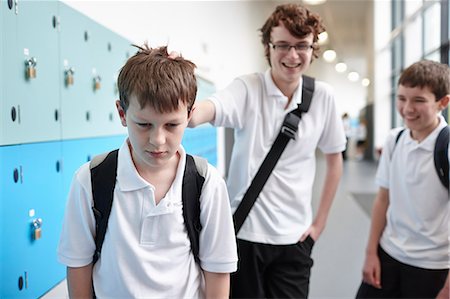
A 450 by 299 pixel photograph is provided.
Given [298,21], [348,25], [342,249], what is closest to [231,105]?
[298,21]

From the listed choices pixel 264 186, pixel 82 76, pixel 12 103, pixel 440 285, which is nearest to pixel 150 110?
pixel 12 103

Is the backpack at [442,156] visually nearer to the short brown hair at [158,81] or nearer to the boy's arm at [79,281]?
the short brown hair at [158,81]

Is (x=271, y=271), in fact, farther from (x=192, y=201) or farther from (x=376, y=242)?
Answer: (x=192, y=201)

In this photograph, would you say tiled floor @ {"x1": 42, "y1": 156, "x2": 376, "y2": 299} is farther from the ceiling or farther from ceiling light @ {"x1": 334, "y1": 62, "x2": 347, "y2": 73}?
ceiling light @ {"x1": 334, "y1": 62, "x2": 347, "y2": 73}

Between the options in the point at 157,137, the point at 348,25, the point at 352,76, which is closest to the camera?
the point at 157,137

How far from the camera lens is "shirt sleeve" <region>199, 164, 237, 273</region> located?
43.5 inches

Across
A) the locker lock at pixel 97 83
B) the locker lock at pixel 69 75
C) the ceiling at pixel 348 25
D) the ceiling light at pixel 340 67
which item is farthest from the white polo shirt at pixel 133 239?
the ceiling light at pixel 340 67

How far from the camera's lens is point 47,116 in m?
1.58

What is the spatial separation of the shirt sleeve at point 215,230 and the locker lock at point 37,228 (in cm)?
71

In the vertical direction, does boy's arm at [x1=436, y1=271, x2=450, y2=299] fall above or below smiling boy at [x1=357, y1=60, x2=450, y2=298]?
below

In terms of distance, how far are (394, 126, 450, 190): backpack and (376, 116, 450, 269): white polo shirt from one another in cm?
2

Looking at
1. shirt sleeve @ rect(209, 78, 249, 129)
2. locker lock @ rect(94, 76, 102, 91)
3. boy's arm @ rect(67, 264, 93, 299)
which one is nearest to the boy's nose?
boy's arm @ rect(67, 264, 93, 299)

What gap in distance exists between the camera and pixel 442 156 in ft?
5.65

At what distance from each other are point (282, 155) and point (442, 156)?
0.66m
